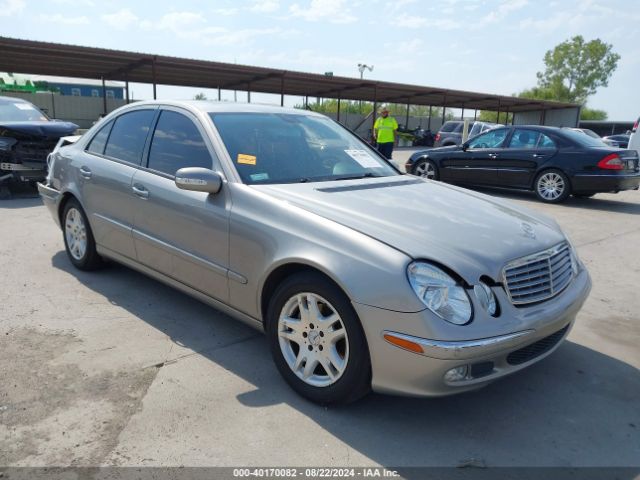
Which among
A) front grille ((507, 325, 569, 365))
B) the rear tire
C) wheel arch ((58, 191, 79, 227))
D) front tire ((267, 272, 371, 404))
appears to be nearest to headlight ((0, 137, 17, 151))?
the rear tire

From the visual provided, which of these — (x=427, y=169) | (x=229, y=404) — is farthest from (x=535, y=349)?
(x=427, y=169)

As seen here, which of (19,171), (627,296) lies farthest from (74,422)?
(19,171)

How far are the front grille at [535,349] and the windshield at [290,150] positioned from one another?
5.44 ft

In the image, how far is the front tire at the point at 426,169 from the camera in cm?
1161

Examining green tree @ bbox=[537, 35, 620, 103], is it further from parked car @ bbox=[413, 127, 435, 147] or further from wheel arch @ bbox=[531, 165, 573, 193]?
wheel arch @ bbox=[531, 165, 573, 193]

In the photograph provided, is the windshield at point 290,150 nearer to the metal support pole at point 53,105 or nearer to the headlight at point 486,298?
the headlight at point 486,298

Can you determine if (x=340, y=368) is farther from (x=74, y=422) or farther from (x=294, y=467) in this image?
(x=74, y=422)

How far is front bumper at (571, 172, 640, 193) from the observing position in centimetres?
927

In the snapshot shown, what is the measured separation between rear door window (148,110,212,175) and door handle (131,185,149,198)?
0.17 metres

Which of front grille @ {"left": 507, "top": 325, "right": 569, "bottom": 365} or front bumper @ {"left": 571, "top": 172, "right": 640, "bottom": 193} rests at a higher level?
front bumper @ {"left": 571, "top": 172, "right": 640, "bottom": 193}

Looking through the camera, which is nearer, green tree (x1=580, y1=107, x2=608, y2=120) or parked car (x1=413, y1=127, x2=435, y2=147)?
parked car (x1=413, y1=127, x2=435, y2=147)

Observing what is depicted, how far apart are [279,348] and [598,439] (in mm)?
1724

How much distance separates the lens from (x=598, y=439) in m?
2.64

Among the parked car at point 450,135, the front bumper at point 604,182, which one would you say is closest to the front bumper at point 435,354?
the front bumper at point 604,182
